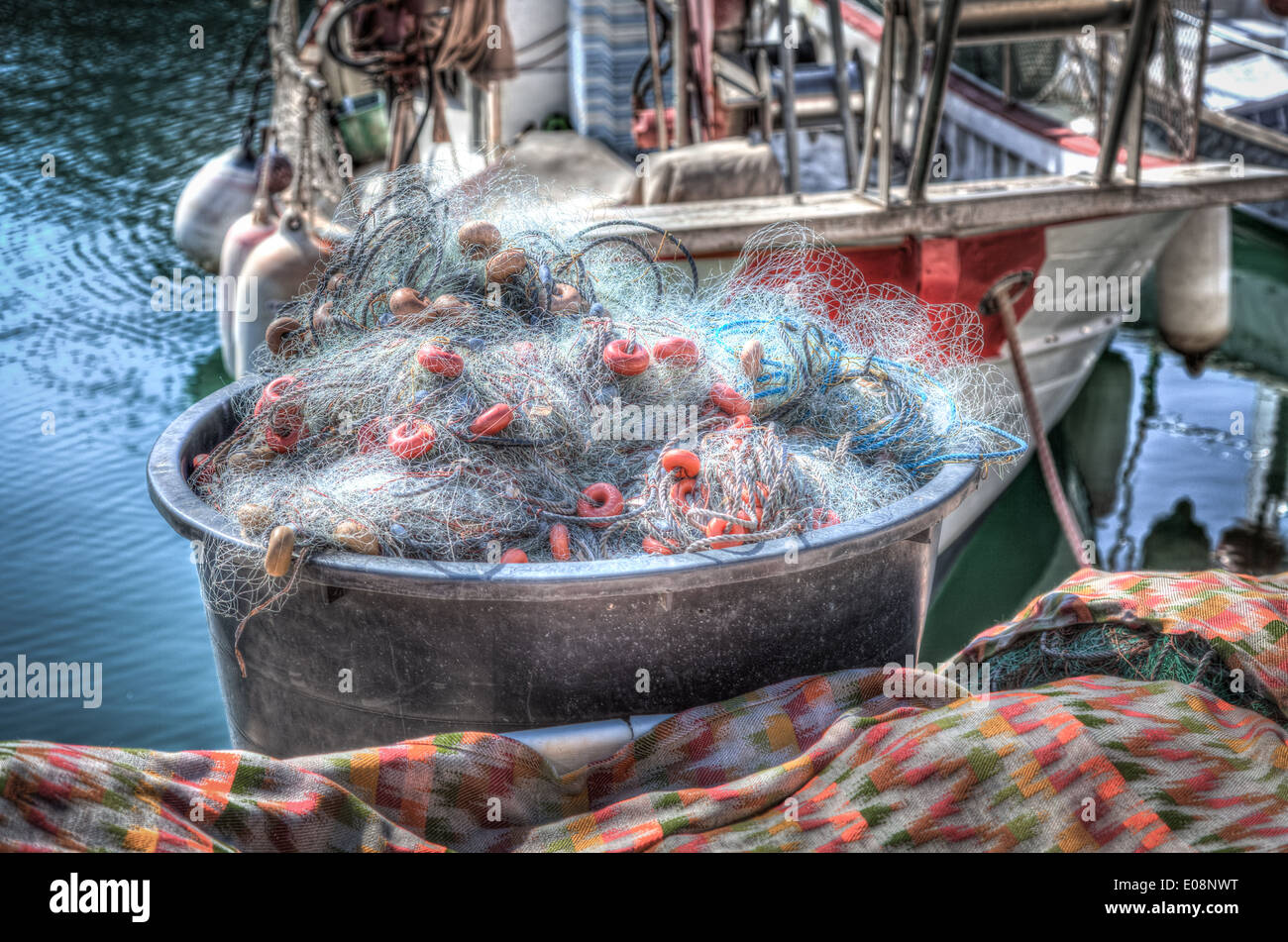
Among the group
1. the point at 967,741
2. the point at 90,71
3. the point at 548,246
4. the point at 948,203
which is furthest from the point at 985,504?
the point at 90,71

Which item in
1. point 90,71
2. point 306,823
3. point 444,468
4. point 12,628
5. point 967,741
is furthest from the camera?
point 90,71

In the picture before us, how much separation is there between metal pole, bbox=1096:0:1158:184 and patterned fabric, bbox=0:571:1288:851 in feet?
10.4

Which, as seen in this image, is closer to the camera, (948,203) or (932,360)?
(932,360)

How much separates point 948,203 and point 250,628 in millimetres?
3503

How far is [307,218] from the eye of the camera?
19.7ft

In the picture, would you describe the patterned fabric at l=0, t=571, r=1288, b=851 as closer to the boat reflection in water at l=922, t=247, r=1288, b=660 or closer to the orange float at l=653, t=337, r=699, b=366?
the orange float at l=653, t=337, r=699, b=366

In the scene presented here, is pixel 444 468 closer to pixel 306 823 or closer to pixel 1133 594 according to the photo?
pixel 306 823

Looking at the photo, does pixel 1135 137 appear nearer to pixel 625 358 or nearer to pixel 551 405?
pixel 625 358

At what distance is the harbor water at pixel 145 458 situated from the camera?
16.6 ft

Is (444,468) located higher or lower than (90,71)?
lower

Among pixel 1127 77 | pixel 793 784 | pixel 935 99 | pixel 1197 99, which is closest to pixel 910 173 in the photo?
pixel 935 99

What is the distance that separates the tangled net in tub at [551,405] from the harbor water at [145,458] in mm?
2491

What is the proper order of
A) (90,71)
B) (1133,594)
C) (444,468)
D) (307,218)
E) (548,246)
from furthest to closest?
1. (90,71)
2. (307,218)
3. (548,246)
4. (1133,594)
5. (444,468)

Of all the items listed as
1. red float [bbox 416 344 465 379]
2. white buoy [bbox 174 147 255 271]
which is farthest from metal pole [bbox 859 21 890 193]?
white buoy [bbox 174 147 255 271]
